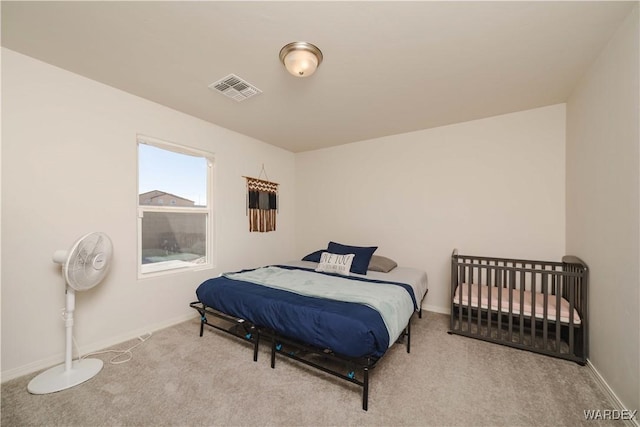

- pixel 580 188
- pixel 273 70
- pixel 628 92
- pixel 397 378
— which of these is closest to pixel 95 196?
pixel 273 70

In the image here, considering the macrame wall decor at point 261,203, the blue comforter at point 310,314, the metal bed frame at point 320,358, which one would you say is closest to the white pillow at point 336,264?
the blue comforter at point 310,314

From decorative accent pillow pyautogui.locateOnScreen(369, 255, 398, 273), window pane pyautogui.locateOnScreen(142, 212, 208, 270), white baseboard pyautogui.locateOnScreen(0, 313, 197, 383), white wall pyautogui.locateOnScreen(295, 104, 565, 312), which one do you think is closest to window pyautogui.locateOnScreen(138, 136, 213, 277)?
window pane pyautogui.locateOnScreen(142, 212, 208, 270)

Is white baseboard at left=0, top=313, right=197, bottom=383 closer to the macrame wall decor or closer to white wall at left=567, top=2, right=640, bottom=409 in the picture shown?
the macrame wall decor

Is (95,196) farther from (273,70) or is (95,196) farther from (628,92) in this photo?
(628,92)

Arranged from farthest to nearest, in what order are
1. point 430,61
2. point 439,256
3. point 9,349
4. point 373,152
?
point 373,152 → point 439,256 → point 430,61 → point 9,349

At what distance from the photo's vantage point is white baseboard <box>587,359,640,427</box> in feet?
4.80

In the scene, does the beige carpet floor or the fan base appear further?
the fan base

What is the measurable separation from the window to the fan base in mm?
872

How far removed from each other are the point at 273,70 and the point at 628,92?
2444 mm

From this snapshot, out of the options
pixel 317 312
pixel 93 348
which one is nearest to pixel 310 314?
pixel 317 312

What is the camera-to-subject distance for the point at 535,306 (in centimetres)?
235

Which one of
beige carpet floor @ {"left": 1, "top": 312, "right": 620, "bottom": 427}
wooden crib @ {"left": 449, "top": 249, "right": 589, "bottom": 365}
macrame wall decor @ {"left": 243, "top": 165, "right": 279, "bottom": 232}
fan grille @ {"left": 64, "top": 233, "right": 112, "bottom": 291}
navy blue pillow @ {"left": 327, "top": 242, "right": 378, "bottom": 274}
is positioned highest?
macrame wall decor @ {"left": 243, "top": 165, "right": 279, "bottom": 232}

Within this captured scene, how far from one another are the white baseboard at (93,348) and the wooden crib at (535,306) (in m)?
3.10

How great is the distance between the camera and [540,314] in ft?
7.62
